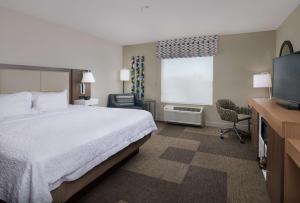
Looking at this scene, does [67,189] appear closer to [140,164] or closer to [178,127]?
[140,164]

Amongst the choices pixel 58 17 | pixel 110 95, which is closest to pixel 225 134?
pixel 110 95

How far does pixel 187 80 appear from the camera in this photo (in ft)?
16.6

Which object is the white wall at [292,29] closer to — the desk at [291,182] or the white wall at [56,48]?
the desk at [291,182]

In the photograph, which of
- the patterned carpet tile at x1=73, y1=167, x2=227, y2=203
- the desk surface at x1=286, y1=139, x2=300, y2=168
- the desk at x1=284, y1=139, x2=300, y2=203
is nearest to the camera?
the desk surface at x1=286, y1=139, x2=300, y2=168

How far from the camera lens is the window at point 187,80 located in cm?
478

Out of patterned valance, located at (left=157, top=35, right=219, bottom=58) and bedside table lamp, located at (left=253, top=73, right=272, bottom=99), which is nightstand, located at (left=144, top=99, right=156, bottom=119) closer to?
patterned valance, located at (left=157, top=35, right=219, bottom=58)

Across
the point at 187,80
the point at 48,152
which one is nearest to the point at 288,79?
the point at 48,152

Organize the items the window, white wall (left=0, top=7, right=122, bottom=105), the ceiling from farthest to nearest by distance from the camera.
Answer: the window → white wall (left=0, top=7, right=122, bottom=105) → the ceiling

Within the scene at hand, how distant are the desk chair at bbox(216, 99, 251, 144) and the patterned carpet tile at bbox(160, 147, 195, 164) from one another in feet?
3.95

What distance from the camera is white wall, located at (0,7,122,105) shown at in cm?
294

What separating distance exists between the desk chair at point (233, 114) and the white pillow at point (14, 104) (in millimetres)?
3557

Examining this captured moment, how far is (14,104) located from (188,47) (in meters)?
3.96

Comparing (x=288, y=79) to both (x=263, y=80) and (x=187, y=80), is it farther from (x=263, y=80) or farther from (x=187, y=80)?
(x=187, y=80)

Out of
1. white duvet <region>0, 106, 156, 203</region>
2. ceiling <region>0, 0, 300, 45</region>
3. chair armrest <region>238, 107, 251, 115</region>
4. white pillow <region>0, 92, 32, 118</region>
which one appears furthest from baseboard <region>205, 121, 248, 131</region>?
white pillow <region>0, 92, 32, 118</region>
